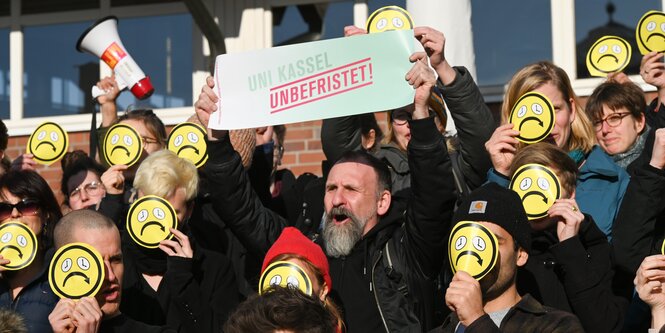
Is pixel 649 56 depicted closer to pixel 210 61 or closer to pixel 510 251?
pixel 510 251

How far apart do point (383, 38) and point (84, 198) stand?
236 cm

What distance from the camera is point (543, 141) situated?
6344 millimetres

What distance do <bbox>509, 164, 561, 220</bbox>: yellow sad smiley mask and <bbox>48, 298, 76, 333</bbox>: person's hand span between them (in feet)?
6.83

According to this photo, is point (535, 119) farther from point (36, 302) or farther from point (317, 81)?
point (36, 302)

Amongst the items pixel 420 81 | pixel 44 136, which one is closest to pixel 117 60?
pixel 44 136

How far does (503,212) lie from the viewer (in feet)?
17.6

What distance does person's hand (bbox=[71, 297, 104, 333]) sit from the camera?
18.4 feet

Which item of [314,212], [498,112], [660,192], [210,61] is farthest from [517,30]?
[660,192]

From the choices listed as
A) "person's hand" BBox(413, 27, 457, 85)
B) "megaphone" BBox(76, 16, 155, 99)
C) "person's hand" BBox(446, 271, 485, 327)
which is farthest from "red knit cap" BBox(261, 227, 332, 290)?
"megaphone" BBox(76, 16, 155, 99)

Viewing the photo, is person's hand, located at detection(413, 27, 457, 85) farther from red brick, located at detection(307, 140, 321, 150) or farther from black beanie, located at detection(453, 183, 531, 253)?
red brick, located at detection(307, 140, 321, 150)

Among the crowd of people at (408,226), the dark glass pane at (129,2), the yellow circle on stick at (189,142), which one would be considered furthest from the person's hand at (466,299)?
the dark glass pane at (129,2)

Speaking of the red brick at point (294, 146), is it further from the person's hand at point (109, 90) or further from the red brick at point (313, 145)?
the person's hand at point (109, 90)

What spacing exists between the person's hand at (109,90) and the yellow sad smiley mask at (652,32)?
11.8 ft

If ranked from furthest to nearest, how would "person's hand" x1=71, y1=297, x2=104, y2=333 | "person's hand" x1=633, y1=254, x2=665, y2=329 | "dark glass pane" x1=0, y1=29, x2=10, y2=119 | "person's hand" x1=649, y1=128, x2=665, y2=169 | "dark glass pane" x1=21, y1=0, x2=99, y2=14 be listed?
"dark glass pane" x1=0, y1=29, x2=10, y2=119
"dark glass pane" x1=21, y1=0, x2=99, y2=14
"person's hand" x1=649, y1=128, x2=665, y2=169
"person's hand" x1=71, y1=297, x2=104, y2=333
"person's hand" x1=633, y1=254, x2=665, y2=329
